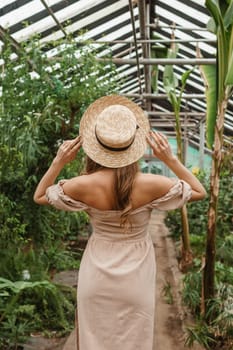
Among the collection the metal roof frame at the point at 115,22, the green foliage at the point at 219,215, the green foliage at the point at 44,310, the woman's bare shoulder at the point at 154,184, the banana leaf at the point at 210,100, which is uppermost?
the metal roof frame at the point at 115,22

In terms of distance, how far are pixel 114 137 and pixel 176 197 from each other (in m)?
0.35

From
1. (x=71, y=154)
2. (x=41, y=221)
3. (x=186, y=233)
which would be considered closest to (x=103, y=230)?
(x=71, y=154)

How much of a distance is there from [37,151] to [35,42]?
0.97 meters

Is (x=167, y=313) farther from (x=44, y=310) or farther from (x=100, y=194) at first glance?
(x=100, y=194)

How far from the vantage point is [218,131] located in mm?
3869

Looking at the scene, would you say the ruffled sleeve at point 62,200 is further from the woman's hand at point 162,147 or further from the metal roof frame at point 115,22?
the metal roof frame at point 115,22

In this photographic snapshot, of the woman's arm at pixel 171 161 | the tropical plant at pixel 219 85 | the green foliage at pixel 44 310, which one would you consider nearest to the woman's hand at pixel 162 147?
the woman's arm at pixel 171 161

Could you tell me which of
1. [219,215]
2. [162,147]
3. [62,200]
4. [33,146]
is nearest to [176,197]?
[162,147]

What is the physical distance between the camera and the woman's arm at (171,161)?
7.06 ft

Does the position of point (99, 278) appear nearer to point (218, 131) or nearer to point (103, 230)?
point (103, 230)

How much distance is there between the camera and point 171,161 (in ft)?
7.11

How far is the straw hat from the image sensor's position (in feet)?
7.02

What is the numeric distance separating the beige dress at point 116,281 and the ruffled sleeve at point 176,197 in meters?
0.02

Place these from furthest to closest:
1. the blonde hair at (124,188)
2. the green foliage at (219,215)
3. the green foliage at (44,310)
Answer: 1. the green foliage at (219,215)
2. the green foliage at (44,310)
3. the blonde hair at (124,188)
